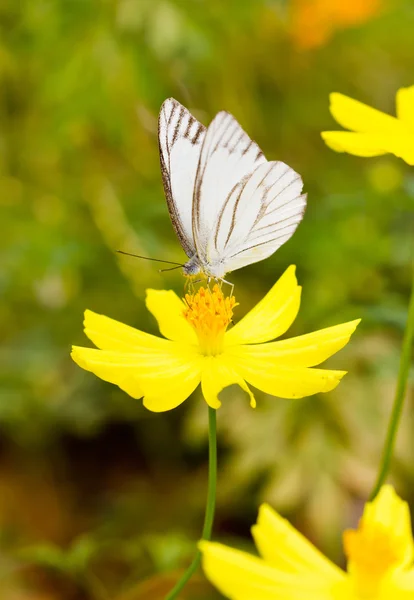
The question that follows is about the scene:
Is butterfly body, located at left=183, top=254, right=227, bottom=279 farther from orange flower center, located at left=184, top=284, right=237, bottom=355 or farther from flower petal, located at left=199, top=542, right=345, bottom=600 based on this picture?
flower petal, located at left=199, top=542, right=345, bottom=600

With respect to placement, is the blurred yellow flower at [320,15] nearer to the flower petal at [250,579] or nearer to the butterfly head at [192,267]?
the butterfly head at [192,267]

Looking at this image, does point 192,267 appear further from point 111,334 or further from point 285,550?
point 285,550

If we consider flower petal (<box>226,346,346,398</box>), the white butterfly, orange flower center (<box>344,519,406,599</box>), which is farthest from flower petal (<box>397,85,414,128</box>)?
orange flower center (<box>344,519,406,599</box>)

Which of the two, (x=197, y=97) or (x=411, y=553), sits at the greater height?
(x=197, y=97)

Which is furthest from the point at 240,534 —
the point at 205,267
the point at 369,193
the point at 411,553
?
the point at 411,553

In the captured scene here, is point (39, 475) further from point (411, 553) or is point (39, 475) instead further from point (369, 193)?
point (411, 553)

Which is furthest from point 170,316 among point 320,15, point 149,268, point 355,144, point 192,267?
point 320,15
